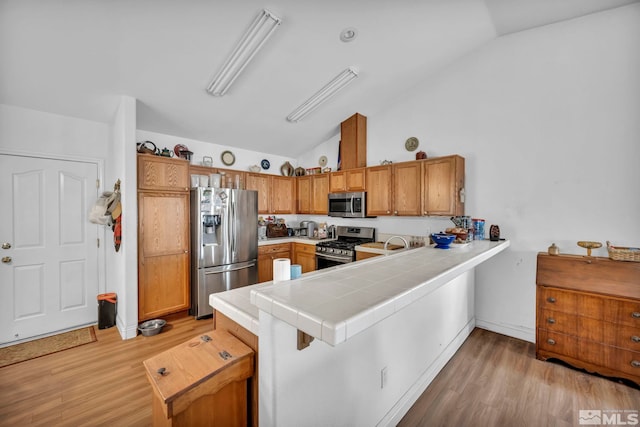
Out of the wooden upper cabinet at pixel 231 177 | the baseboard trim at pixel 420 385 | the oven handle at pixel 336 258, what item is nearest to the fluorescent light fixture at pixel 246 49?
the wooden upper cabinet at pixel 231 177

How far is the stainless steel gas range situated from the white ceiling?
2122 mm

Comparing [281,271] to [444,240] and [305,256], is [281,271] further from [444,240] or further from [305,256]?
[305,256]

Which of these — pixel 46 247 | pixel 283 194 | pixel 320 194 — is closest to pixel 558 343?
pixel 320 194

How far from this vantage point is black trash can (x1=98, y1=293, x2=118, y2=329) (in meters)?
3.13

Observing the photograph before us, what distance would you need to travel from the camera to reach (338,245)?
4.01m

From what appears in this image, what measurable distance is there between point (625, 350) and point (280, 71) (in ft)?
13.9

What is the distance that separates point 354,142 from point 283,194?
66.4 inches

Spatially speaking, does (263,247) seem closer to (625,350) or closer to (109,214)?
(109,214)

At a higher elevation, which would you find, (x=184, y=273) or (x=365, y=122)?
(x=365, y=122)

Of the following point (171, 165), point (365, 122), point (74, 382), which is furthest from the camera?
point (365, 122)

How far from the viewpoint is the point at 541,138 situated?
Result: 287 cm

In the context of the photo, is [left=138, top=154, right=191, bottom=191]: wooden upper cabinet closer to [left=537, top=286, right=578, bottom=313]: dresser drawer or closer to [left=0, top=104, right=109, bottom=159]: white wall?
[left=0, top=104, right=109, bottom=159]: white wall

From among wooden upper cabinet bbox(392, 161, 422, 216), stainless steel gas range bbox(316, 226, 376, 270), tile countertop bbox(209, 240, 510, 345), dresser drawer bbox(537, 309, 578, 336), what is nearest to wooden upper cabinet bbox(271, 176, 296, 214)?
stainless steel gas range bbox(316, 226, 376, 270)

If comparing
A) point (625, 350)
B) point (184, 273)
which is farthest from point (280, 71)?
point (625, 350)
